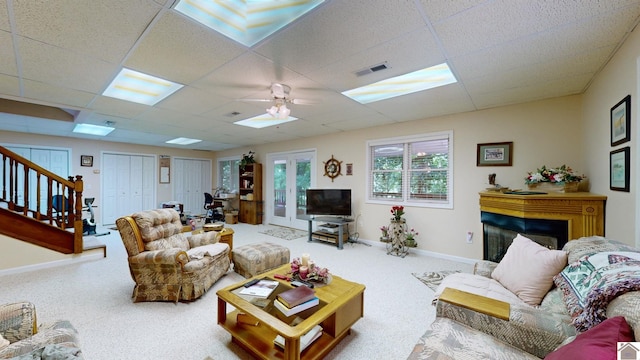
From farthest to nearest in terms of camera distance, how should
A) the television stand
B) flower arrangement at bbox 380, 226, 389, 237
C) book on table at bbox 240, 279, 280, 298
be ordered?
the television stand
flower arrangement at bbox 380, 226, 389, 237
book on table at bbox 240, 279, 280, 298

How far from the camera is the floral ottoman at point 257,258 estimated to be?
9.96ft

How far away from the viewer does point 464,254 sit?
150 inches

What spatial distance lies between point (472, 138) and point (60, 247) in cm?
640

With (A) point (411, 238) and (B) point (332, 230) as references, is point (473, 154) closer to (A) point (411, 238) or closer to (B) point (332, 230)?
(A) point (411, 238)

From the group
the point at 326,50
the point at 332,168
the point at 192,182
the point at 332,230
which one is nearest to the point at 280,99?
the point at 326,50

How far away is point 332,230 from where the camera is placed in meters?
4.91

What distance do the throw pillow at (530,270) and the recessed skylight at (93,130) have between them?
6.74m

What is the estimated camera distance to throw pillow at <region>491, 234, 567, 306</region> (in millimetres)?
1628

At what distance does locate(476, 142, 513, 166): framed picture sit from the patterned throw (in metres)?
2.45

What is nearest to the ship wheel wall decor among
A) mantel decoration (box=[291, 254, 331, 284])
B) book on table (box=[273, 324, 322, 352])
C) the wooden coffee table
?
mantel decoration (box=[291, 254, 331, 284])

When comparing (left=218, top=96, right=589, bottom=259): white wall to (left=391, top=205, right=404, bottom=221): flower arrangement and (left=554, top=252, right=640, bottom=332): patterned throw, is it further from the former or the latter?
(left=554, top=252, right=640, bottom=332): patterned throw

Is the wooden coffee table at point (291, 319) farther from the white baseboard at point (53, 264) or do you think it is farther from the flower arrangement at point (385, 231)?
the white baseboard at point (53, 264)

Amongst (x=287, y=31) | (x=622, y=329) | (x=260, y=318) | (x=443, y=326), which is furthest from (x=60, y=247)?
(x=622, y=329)

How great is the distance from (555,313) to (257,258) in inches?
106
